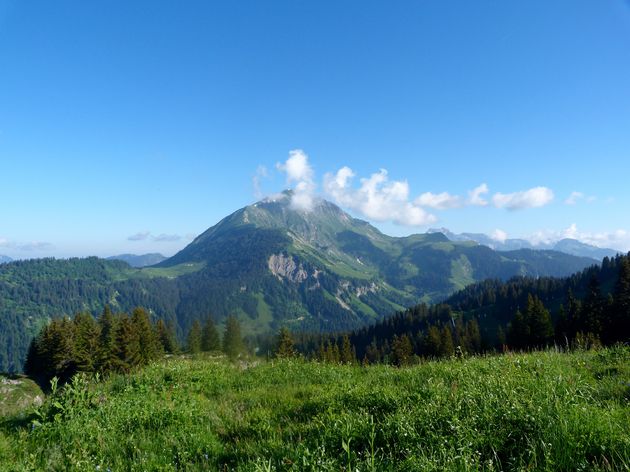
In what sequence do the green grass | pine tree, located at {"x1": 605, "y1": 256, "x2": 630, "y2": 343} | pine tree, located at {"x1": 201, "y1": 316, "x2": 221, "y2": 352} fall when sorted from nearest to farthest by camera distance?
pine tree, located at {"x1": 605, "y1": 256, "x2": 630, "y2": 343}, the green grass, pine tree, located at {"x1": 201, "y1": 316, "x2": 221, "y2": 352}

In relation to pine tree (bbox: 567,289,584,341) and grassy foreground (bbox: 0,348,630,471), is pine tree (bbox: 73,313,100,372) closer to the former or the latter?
grassy foreground (bbox: 0,348,630,471)

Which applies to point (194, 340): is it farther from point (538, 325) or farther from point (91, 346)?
point (538, 325)

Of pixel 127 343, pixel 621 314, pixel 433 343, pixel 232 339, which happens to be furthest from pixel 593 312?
pixel 232 339

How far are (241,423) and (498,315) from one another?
719 ft

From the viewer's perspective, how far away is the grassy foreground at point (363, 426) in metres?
4.05

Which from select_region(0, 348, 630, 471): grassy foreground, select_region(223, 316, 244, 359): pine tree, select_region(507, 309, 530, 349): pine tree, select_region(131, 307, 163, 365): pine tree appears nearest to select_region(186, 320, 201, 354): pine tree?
select_region(223, 316, 244, 359): pine tree

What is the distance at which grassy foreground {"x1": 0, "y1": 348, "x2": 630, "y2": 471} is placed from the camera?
405 cm

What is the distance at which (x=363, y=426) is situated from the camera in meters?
5.19

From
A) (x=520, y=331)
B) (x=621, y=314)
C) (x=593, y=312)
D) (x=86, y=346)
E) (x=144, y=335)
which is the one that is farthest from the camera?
(x=520, y=331)

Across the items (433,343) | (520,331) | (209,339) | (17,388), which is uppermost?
(520,331)

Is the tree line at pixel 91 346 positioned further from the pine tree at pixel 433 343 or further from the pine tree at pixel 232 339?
A: the pine tree at pixel 433 343

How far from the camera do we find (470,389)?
5.94 m

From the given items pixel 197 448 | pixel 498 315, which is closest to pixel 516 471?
pixel 197 448

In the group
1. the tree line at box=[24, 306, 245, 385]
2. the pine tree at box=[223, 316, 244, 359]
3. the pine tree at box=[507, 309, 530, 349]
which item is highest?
the tree line at box=[24, 306, 245, 385]
